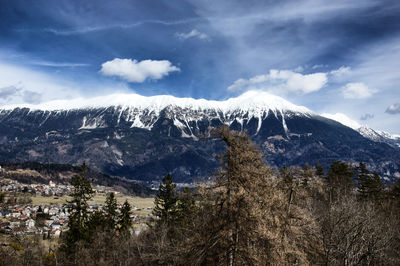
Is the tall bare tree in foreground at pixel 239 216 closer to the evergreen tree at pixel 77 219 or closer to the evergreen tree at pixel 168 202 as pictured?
the evergreen tree at pixel 168 202

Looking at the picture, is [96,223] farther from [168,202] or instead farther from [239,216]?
[239,216]

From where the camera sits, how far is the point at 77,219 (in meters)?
41.9

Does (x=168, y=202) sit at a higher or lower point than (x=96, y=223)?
higher

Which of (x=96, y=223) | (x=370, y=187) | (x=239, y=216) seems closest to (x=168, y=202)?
(x=96, y=223)

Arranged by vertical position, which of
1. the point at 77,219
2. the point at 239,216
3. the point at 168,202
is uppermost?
the point at 239,216

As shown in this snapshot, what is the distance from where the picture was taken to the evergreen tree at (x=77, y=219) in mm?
41375

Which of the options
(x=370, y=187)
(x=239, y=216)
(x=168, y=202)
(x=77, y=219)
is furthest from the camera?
(x=168, y=202)

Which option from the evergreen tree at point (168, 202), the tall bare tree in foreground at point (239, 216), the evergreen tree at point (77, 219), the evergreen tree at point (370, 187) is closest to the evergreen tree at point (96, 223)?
the evergreen tree at point (77, 219)

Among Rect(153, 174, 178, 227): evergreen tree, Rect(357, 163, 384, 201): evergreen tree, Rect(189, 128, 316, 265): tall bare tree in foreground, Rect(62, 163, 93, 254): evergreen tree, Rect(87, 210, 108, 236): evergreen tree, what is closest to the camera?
Rect(189, 128, 316, 265): tall bare tree in foreground

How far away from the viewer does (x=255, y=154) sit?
568 inches

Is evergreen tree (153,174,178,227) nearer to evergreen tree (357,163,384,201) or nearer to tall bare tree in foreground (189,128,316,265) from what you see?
evergreen tree (357,163,384,201)

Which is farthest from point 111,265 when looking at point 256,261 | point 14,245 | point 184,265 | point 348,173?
point 348,173

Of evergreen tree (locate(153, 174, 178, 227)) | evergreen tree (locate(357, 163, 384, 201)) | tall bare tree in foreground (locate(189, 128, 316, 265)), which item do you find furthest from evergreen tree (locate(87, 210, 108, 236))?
evergreen tree (locate(357, 163, 384, 201))

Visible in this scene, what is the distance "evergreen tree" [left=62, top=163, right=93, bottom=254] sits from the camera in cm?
4138
